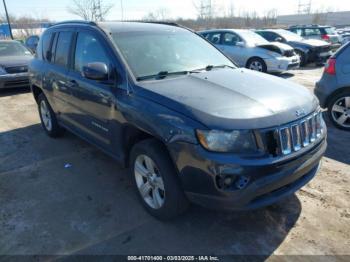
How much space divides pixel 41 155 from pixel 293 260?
3.93m

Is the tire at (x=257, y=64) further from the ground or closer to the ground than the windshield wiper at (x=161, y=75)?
closer to the ground

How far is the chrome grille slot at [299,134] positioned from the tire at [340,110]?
2929 mm

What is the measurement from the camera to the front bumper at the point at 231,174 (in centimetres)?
248

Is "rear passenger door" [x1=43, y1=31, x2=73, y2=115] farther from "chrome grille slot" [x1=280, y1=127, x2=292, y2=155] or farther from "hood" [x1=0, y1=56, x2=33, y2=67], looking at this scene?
"hood" [x1=0, y1=56, x2=33, y2=67]

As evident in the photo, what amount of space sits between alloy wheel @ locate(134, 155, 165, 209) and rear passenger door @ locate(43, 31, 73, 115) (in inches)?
71.3

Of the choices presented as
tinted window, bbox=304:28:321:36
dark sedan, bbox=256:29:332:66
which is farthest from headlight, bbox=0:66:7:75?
tinted window, bbox=304:28:321:36

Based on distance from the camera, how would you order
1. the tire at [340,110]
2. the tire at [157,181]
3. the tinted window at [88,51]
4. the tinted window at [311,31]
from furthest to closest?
the tinted window at [311,31] < the tire at [340,110] < the tinted window at [88,51] < the tire at [157,181]

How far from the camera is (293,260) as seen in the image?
8.66ft

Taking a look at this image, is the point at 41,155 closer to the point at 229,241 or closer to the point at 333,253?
the point at 229,241

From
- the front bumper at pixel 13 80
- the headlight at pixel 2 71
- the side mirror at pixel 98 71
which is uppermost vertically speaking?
the side mirror at pixel 98 71

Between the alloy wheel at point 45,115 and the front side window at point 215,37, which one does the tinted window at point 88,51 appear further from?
the front side window at point 215,37

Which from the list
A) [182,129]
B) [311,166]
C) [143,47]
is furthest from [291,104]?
[143,47]

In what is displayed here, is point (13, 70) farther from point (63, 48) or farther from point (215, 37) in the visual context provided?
point (215, 37)

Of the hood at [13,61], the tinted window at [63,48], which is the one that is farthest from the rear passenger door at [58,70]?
the hood at [13,61]
